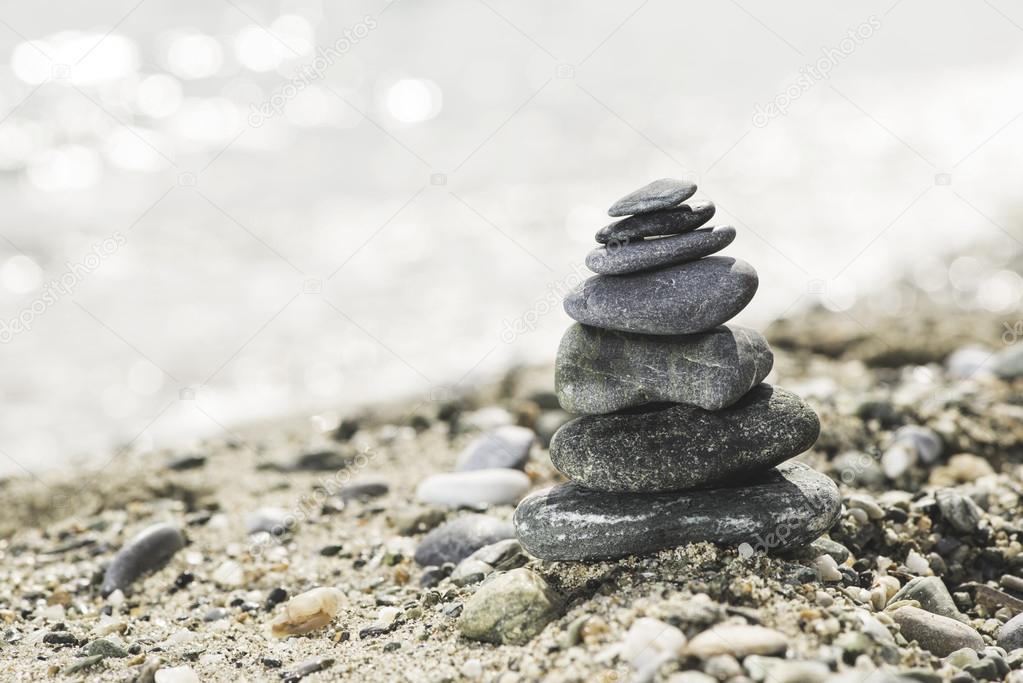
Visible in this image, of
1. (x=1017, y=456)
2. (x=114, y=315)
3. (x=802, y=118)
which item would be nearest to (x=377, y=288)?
(x=114, y=315)

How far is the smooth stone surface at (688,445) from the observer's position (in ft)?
13.6

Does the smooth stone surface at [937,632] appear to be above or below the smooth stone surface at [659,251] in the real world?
below

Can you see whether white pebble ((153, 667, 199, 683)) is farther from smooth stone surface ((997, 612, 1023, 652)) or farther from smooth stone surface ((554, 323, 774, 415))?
smooth stone surface ((997, 612, 1023, 652))

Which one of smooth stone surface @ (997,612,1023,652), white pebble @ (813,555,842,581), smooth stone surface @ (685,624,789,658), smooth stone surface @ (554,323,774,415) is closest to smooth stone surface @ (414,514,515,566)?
smooth stone surface @ (554,323,774,415)

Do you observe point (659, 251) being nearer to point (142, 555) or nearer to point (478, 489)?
point (478, 489)

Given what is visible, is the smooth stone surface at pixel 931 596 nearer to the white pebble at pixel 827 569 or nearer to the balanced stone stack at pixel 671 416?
the white pebble at pixel 827 569

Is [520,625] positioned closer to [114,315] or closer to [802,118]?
[114,315]

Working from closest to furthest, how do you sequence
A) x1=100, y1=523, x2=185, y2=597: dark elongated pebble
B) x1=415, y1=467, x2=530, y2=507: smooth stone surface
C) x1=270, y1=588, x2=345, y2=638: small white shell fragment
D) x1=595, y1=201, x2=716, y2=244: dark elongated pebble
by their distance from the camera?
x1=595, y1=201, x2=716, y2=244: dark elongated pebble → x1=270, y1=588, x2=345, y2=638: small white shell fragment → x1=100, y1=523, x2=185, y2=597: dark elongated pebble → x1=415, y1=467, x2=530, y2=507: smooth stone surface

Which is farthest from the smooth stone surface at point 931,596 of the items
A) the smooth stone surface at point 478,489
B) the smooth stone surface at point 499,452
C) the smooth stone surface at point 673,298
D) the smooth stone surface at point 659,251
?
the smooth stone surface at point 499,452

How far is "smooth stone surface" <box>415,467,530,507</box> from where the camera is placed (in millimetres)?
6047

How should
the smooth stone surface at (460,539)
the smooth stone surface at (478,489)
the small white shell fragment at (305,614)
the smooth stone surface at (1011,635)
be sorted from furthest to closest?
the smooth stone surface at (478,489), the smooth stone surface at (460,539), the small white shell fragment at (305,614), the smooth stone surface at (1011,635)

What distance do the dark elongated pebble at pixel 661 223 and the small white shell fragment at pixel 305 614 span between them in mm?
2386

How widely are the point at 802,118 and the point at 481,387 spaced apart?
1466cm

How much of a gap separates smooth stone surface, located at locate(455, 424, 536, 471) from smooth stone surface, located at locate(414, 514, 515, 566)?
3.69 ft
